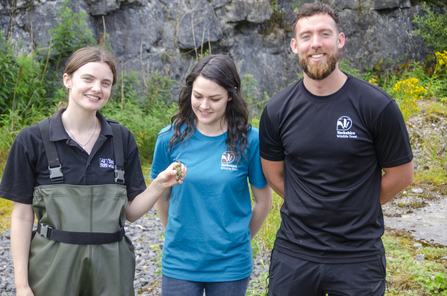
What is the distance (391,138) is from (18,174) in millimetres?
1790

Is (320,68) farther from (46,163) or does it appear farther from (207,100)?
(46,163)

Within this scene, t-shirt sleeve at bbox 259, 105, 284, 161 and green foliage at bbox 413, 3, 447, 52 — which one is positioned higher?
green foliage at bbox 413, 3, 447, 52

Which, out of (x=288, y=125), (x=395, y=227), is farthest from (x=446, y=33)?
(x=288, y=125)

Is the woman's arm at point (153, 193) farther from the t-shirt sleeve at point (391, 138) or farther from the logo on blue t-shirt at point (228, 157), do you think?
the t-shirt sleeve at point (391, 138)

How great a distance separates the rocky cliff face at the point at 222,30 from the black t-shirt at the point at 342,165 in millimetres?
5707

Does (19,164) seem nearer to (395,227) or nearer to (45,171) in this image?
(45,171)

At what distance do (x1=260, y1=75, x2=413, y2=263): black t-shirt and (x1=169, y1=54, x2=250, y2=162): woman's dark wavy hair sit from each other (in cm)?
30

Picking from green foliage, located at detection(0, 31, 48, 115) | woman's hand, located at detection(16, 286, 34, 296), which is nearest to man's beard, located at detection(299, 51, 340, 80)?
woman's hand, located at detection(16, 286, 34, 296)

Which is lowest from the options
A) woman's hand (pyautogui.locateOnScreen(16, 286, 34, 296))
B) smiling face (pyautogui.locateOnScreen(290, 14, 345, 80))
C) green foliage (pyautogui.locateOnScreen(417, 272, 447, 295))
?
green foliage (pyautogui.locateOnScreen(417, 272, 447, 295))

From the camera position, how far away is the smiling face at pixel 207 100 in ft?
6.97

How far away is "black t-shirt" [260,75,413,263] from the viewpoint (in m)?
1.92

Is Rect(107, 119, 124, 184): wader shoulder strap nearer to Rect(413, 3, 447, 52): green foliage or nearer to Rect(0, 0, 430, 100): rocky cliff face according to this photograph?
Rect(0, 0, 430, 100): rocky cliff face

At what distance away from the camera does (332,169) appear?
1.95 metres

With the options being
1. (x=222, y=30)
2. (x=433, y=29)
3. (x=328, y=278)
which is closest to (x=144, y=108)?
(x=222, y=30)
